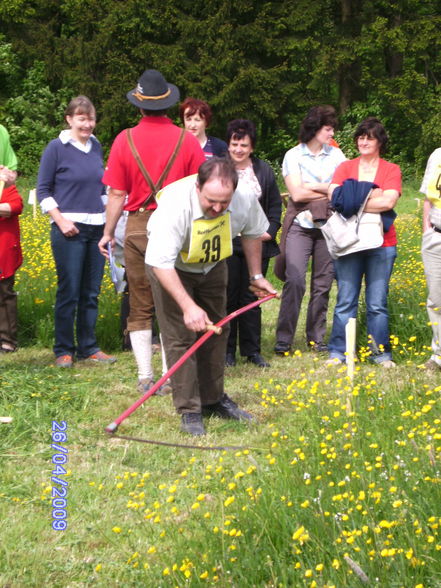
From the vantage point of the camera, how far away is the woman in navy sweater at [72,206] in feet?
23.4

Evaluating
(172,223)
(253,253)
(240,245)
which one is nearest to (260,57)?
(240,245)

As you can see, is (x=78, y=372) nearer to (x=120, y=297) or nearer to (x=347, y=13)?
(x=120, y=297)

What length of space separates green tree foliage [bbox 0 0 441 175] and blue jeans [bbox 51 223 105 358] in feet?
76.0

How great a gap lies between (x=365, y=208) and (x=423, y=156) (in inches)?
979

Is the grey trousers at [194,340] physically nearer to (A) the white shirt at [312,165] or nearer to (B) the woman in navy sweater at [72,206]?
(B) the woman in navy sweater at [72,206]

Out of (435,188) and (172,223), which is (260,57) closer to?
(435,188)

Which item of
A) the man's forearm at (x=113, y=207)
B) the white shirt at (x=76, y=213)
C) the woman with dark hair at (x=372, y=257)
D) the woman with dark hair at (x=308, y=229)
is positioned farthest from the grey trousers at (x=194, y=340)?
the woman with dark hair at (x=308, y=229)

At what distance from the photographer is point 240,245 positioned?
720 centimetres

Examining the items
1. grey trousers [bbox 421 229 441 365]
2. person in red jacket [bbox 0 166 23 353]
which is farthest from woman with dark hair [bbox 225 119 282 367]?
person in red jacket [bbox 0 166 23 353]

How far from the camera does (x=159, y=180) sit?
20.2 feet

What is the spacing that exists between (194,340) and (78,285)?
6.42 ft

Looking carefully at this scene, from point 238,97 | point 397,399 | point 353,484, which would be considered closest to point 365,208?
point 397,399

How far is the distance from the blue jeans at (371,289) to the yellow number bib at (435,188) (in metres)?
0.72

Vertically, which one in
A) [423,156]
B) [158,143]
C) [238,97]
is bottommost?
[423,156]
